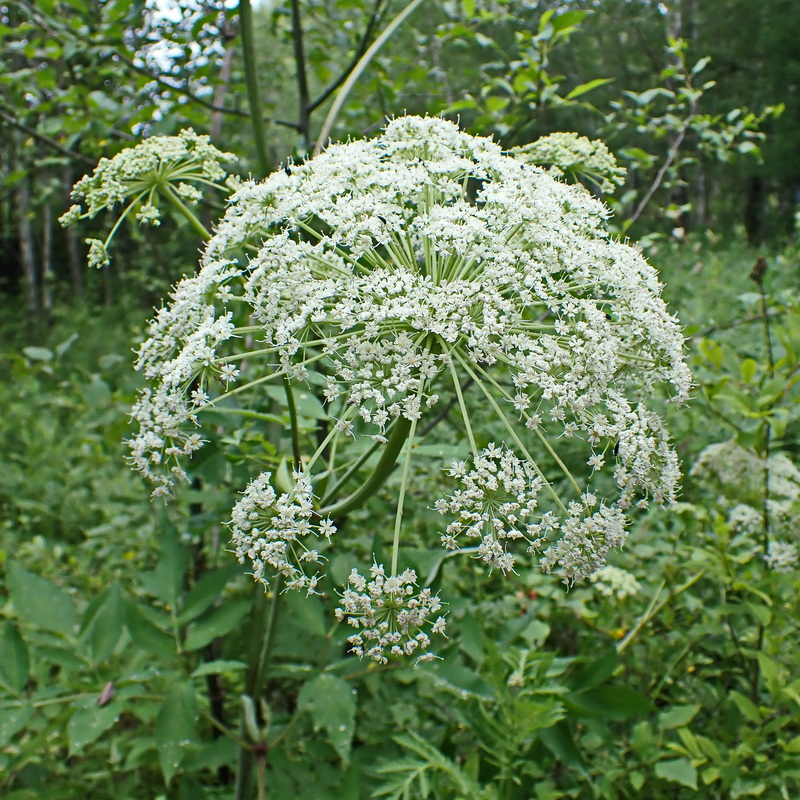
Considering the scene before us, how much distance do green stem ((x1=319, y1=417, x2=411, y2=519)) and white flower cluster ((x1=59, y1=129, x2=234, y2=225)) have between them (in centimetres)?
111

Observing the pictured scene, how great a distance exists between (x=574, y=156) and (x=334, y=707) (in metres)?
2.14

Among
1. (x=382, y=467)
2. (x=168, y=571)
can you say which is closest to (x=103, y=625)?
(x=168, y=571)

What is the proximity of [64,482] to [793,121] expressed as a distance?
1045 inches

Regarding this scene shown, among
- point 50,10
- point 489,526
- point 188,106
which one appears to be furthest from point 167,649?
point 50,10

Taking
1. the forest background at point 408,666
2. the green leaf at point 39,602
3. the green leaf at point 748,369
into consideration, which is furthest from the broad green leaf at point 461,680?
the green leaf at point 748,369

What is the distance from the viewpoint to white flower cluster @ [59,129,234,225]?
226cm

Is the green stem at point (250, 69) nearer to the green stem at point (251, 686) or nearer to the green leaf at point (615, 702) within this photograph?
the green stem at point (251, 686)

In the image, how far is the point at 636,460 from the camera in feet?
6.02

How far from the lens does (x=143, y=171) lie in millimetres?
2270

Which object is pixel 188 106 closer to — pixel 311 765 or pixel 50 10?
pixel 50 10

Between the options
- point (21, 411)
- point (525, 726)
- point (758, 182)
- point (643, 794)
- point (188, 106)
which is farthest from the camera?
point (758, 182)

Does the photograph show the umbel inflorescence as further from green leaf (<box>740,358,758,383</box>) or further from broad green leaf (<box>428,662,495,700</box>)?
green leaf (<box>740,358,758,383</box>)

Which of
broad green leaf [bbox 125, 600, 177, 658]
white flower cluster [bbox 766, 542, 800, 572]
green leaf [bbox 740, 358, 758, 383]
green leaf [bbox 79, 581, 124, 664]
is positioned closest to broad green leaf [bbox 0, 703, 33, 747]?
green leaf [bbox 79, 581, 124, 664]

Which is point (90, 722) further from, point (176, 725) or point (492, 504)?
point (492, 504)
